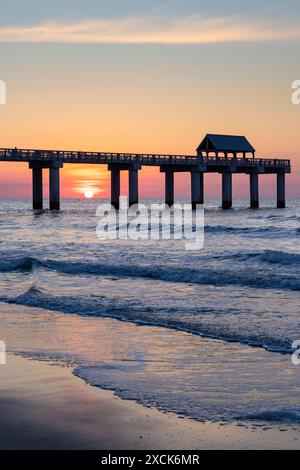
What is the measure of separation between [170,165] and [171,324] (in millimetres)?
57650

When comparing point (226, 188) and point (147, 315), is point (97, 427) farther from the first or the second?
point (226, 188)

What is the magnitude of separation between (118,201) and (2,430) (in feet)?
208

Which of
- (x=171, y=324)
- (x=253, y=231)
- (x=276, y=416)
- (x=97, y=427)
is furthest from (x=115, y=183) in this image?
(x=97, y=427)

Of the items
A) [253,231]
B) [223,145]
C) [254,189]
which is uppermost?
[223,145]

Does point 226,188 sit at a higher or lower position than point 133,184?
lower

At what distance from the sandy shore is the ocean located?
12.0 inches

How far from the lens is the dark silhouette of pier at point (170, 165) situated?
60.1 m

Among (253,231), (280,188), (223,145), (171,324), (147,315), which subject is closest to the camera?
(171,324)

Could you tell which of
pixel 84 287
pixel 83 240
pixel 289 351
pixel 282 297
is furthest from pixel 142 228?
pixel 289 351

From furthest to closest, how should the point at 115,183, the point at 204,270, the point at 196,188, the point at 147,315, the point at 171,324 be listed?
1. the point at 196,188
2. the point at 115,183
3. the point at 204,270
4. the point at 147,315
5. the point at 171,324

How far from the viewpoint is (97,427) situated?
21.2ft
